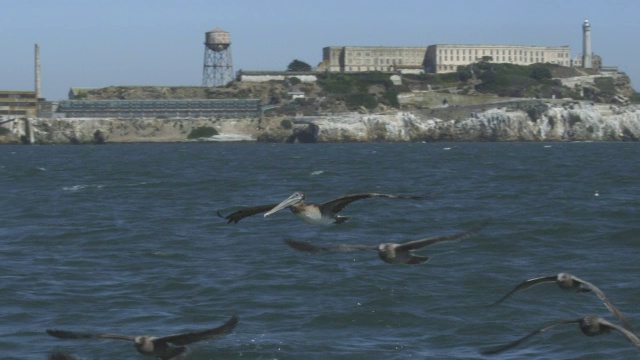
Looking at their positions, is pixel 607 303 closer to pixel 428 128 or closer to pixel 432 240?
pixel 432 240

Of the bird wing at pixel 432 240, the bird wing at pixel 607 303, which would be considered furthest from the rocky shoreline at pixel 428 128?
the bird wing at pixel 607 303

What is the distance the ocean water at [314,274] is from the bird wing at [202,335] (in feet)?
22.2

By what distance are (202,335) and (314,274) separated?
1976cm

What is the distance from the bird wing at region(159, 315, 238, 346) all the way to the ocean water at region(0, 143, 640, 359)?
6755mm

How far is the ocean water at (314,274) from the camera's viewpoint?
25.6 metres

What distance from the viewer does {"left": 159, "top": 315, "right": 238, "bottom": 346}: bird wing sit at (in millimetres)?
13930

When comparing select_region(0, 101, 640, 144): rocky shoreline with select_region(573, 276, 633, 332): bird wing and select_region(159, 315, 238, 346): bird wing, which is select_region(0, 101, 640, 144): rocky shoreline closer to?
select_region(573, 276, 633, 332): bird wing

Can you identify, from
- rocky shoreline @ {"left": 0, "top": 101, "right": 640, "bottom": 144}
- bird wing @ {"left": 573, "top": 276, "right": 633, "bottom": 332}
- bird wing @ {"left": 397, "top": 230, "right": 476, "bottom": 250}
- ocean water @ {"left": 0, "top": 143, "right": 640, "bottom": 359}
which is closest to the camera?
bird wing @ {"left": 397, "top": 230, "right": 476, "bottom": 250}

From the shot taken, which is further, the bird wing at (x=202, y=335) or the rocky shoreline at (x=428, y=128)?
the rocky shoreline at (x=428, y=128)

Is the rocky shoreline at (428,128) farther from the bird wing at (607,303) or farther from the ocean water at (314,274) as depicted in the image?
the bird wing at (607,303)

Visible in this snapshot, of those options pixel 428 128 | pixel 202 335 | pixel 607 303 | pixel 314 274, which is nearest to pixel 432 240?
pixel 607 303

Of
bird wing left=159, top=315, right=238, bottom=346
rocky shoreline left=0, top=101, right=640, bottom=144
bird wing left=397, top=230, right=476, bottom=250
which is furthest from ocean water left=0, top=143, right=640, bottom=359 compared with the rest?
rocky shoreline left=0, top=101, right=640, bottom=144

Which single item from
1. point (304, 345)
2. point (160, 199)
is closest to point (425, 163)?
point (160, 199)

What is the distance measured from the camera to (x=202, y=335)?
14031mm
